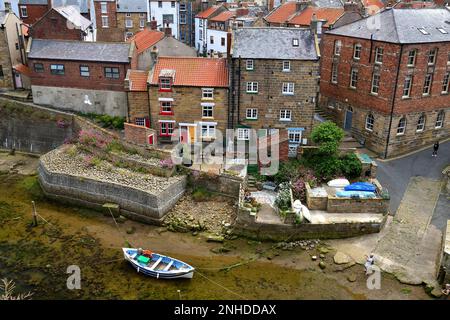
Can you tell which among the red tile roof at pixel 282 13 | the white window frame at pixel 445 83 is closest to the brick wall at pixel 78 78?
the red tile roof at pixel 282 13

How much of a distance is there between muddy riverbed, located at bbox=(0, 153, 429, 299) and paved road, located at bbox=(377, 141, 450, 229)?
8.15m

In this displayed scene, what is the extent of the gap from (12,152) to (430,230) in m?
38.8

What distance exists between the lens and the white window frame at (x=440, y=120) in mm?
→ 41166

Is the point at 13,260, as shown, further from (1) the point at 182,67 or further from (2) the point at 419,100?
(2) the point at 419,100

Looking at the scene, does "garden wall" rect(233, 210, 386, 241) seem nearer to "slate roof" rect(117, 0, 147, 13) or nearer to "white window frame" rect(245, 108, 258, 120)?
"white window frame" rect(245, 108, 258, 120)

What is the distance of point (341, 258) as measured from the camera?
27.8 m

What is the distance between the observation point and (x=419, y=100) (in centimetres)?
3884

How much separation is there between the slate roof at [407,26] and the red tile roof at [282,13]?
1970 cm

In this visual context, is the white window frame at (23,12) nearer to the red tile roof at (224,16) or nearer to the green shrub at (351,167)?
the red tile roof at (224,16)

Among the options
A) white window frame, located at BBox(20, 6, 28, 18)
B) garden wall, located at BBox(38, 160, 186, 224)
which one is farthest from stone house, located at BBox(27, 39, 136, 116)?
white window frame, located at BBox(20, 6, 28, 18)

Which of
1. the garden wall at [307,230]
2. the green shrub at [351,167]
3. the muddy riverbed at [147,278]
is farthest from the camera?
the green shrub at [351,167]

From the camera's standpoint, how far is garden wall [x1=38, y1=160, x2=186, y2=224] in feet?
105

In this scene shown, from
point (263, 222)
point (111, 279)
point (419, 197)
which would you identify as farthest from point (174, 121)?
point (419, 197)

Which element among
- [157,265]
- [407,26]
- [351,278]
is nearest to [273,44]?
[407,26]
